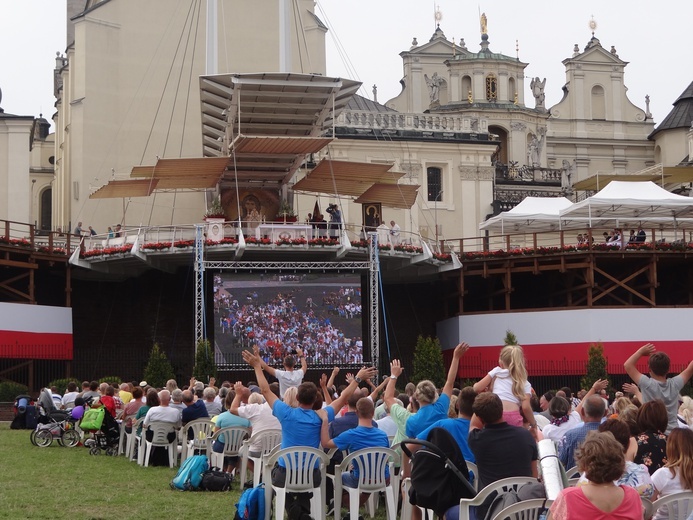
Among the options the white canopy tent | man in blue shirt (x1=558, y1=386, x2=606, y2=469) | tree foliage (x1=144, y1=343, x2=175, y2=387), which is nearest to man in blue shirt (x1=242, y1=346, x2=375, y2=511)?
man in blue shirt (x1=558, y1=386, x2=606, y2=469)

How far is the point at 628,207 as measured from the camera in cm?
4644

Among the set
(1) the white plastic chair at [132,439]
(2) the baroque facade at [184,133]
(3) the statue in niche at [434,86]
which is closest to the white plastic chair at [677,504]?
(1) the white plastic chair at [132,439]

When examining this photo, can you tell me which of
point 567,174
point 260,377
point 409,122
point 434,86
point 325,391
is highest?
point 434,86

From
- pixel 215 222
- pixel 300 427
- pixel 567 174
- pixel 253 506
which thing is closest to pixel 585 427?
pixel 300 427

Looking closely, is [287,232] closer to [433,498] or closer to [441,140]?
[441,140]

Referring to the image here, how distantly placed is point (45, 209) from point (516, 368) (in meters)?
66.7

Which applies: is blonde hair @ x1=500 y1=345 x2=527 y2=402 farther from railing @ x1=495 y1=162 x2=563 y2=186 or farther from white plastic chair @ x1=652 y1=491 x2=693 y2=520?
railing @ x1=495 y1=162 x2=563 y2=186

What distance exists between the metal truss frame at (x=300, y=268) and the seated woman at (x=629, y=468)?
30461 millimetres

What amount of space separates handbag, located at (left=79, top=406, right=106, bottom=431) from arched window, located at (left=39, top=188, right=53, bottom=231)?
52.6 metres

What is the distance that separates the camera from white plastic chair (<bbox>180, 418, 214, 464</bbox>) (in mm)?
19609

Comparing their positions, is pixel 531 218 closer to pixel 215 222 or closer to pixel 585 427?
pixel 215 222

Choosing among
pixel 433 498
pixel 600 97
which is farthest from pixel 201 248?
pixel 600 97

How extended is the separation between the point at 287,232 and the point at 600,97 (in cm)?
4031

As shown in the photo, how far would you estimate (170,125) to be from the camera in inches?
2281
